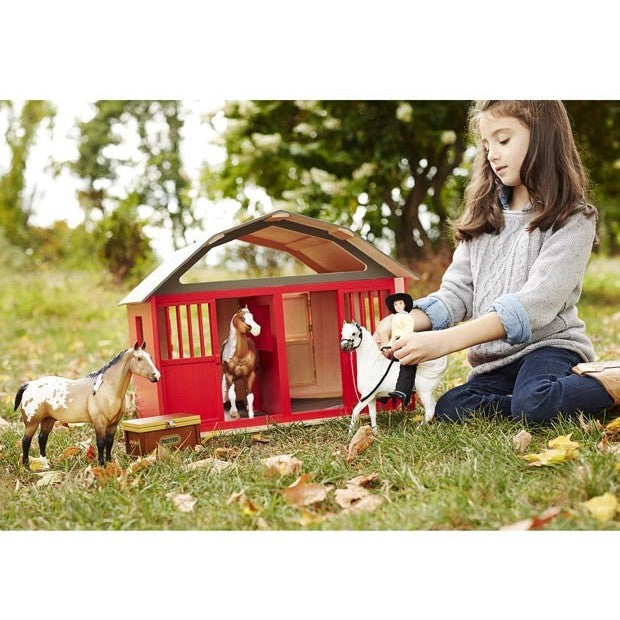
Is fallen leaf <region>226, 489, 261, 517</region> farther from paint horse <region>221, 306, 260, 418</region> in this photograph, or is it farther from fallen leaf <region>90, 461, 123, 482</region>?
paint horse <region>221, 306, 260, 418</region>

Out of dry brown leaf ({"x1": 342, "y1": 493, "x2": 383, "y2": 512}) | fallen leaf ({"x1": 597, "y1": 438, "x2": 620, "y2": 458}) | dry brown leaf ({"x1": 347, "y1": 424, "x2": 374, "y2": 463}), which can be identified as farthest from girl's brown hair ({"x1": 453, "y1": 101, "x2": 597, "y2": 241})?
dry brown leaf ({"x1": 342, "y1": 493, "x2": 383, "y2": 512})

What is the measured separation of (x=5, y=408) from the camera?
362 centimetres

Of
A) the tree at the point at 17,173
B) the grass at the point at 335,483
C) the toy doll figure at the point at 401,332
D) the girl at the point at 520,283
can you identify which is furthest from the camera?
the tree at the point at 17,173

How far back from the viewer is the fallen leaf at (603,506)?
1796 mm

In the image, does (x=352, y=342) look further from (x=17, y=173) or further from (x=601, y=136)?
(x=17, y=173)

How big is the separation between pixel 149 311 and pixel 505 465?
4.62 feet

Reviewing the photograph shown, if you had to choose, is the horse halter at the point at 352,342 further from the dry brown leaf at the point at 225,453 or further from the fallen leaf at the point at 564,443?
the fallen leaf at the point at 564,443

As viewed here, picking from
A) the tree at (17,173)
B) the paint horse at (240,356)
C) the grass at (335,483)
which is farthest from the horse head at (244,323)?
the tree at (17,173)

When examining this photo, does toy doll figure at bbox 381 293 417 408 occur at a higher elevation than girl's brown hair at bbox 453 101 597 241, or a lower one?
lower

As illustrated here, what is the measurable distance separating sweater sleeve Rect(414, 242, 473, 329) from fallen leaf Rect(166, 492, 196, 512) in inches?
47.4

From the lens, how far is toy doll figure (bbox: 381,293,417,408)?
9.00 ft

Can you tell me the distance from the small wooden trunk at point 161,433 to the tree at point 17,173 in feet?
24.2

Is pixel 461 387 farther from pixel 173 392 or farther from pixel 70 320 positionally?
pixel 70 320

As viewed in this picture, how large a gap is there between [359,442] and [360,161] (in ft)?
15.0
